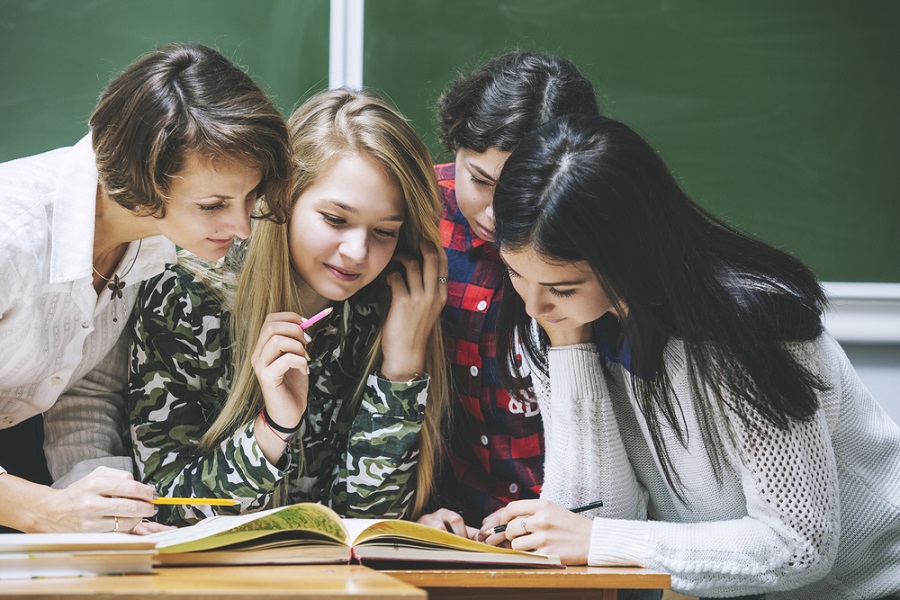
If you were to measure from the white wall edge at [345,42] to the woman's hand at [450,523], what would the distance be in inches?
41.4

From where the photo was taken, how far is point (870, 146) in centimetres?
216

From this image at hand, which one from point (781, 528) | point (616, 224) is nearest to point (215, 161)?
point (616, 224)

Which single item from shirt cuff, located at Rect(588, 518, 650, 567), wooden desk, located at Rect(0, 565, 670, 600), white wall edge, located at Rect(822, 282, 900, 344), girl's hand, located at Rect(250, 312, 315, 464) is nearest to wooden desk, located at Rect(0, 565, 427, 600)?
wooden desk, located at Rect(0, 565, 670, 600)

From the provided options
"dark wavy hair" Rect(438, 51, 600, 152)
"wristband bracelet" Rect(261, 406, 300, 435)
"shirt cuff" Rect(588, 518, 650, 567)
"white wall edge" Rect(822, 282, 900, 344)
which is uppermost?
"dark wavy hair" Rect(438, 51, 600, 152)

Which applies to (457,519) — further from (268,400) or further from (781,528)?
(781,528)

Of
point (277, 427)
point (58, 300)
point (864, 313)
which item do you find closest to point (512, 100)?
point (277, 427)

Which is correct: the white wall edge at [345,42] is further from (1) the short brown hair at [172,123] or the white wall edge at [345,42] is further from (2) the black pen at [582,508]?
(2) the black pen at [582,508]

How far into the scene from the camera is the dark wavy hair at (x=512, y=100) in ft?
4.84

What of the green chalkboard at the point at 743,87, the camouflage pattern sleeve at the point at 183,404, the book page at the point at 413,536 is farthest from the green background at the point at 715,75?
the book page at the point at 413,536

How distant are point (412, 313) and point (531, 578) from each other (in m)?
0.63

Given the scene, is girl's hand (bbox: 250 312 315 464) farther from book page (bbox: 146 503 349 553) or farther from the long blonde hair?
book page (bbox: 146 503 349 553)

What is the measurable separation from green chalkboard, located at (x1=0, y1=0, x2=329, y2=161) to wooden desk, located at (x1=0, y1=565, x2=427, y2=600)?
134 cm

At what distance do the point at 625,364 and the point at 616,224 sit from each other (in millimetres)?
257

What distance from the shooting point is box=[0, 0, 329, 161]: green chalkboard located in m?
1.89
